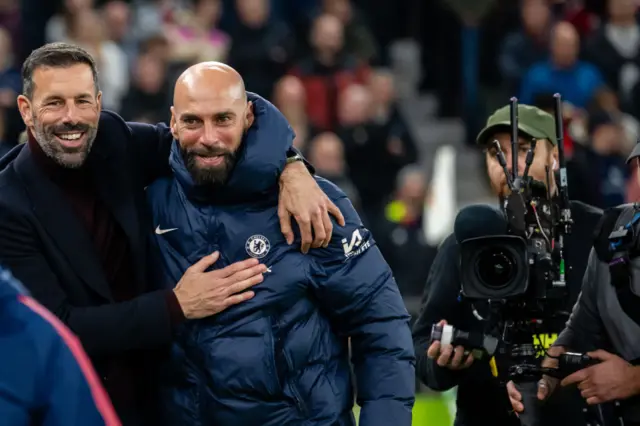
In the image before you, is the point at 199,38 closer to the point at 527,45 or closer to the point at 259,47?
the point at 259,47

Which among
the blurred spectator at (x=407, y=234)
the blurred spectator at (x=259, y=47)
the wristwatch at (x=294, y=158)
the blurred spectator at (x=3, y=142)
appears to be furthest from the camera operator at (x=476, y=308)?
the blurred spectator at (x=259, y=47)

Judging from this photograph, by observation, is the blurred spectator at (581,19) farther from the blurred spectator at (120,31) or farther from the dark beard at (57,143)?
the dark beard at (57,143)

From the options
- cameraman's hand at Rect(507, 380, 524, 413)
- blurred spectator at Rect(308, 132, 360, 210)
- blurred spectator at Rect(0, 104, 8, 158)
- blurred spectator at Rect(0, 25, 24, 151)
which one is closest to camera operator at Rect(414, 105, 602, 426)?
cameraman's hand at Rect(507, 380, 524, 413)

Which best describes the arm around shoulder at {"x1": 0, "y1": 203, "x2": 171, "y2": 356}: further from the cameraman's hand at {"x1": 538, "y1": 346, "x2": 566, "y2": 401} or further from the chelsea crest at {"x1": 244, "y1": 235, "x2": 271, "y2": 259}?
the cameraman's hand at {"x1": 538, "y1": 346, "x2": 566, "y2": 401}

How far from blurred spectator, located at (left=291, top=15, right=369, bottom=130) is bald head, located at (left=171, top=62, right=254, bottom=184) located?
6898 millimetres

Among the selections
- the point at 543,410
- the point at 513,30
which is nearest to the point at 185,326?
the point at 543,410

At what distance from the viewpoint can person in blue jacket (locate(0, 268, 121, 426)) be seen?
250cm

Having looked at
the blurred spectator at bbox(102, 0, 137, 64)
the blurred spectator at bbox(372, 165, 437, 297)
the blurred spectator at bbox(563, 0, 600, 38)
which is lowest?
the blurred spectator at bbox(372, 165, 437, 297)

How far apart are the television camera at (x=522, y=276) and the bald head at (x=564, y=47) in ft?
21.4

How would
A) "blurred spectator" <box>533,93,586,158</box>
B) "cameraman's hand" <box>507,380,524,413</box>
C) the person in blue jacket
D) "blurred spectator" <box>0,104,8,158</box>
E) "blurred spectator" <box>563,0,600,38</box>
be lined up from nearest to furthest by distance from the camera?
the person in blue jacket, "cameraman's hand" <box>507,380,524,413</box>, "blurred spectator" <box>533,93,586,158</box>, "blurred spectator" <box>0,104,8,158</box>, "blurred spectator" <box>563,0,600,38</box>

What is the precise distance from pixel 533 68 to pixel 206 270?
24.0 ft

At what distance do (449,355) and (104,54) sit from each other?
275 inches

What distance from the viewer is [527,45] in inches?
452

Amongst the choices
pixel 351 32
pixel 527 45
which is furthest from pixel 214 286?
pixel 527 45
